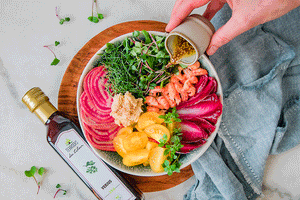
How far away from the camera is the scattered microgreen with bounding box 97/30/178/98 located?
Answer: 1.29 meters

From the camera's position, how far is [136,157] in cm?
128

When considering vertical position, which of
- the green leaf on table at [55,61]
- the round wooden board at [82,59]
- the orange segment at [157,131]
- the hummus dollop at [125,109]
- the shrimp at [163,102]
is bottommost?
the orange segment at [157,131]

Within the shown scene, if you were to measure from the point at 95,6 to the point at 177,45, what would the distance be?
2.49ft

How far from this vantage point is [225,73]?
1527 millimetres

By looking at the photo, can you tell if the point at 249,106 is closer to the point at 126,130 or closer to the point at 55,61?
the point at 126,130

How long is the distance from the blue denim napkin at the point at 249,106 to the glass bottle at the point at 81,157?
1.78 feet

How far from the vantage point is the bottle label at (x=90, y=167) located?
1.25 meters

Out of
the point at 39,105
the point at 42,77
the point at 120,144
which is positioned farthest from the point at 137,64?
the point at 42,77

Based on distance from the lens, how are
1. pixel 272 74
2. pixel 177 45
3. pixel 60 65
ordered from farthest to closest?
1. pixel 60 65
2. pixel 272 74
3. pixel 177 45

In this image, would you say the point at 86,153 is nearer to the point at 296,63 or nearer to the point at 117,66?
the point at 117,66

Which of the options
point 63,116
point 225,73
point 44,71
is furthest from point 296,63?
point 44,71

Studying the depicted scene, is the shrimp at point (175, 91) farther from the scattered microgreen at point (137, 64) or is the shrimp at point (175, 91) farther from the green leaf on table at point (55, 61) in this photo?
the green leaf on table at point (55, 61)

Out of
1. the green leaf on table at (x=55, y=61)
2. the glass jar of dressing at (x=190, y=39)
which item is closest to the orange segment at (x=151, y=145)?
the glass jar of dressing at (x=190, y=39)

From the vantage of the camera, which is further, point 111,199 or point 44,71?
point 44,71
